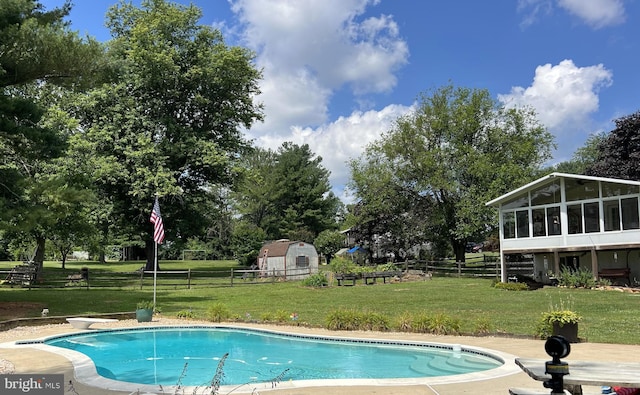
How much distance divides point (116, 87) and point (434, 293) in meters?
22.9

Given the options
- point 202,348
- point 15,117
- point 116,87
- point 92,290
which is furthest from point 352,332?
point 116,87

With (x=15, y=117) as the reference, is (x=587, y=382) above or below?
below

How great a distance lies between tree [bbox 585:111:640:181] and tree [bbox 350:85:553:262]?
354cm

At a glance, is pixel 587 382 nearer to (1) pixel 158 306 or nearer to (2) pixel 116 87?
(1) pixel 158 306

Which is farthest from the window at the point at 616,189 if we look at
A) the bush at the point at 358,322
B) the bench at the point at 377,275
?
the bush at the point at 358,322

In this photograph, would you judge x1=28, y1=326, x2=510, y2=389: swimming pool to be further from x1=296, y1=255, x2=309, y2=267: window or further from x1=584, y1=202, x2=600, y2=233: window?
x1=296, y1=255, x2=309, y2=267: window

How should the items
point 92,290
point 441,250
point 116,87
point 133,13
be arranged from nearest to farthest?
point 92,290
point 116,87
point 133,13
point 441,250

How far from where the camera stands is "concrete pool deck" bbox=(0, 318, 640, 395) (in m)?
6.57

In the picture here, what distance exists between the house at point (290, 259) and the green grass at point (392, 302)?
639 cm

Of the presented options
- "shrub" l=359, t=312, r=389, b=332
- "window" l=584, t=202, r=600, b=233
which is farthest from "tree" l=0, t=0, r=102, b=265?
"window" l=584, t=202, r=600, b=233

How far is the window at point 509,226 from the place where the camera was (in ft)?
87.6

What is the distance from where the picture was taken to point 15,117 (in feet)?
48.7

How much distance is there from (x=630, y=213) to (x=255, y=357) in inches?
741

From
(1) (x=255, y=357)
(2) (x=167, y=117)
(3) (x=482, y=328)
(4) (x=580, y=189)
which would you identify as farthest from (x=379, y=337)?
(2) (x=167, y=117)
